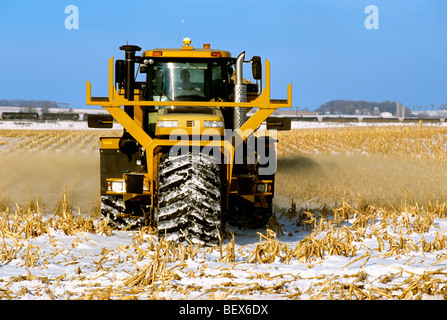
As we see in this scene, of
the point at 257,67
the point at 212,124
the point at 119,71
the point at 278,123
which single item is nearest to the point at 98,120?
the point at 119,71

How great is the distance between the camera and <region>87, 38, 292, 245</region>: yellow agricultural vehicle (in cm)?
653

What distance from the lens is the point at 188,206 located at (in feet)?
21.2

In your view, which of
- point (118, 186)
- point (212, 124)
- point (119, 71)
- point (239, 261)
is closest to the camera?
point (239, 261)

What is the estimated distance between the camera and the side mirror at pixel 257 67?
7.71m

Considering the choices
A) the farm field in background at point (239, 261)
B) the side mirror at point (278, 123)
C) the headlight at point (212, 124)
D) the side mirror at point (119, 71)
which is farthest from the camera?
the side mirror at point (278, 123)

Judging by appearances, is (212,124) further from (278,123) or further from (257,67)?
(278,123)

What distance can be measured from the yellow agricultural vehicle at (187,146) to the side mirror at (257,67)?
1cm

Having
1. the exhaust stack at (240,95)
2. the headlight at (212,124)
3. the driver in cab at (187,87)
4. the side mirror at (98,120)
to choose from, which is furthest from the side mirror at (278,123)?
the side mirror at (98,120)

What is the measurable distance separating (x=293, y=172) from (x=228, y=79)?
7.85 metres

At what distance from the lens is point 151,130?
805 centimetres

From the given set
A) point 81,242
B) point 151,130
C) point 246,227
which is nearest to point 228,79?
point 151,130

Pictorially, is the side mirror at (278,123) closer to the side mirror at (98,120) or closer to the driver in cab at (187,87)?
the driver in cab at (187,87)

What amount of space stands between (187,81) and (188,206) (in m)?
2.21
